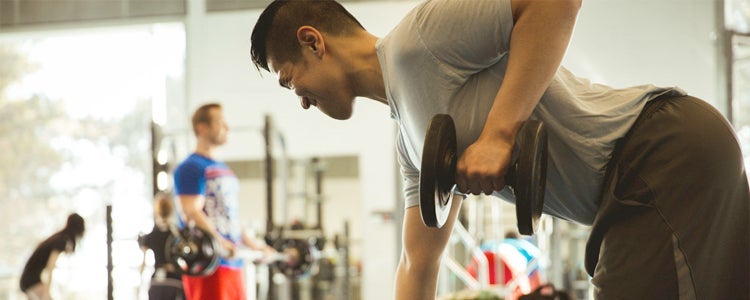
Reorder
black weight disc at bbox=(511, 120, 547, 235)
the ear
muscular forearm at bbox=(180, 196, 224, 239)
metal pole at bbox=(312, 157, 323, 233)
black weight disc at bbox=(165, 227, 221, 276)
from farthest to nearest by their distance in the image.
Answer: metal pole at bbox=(312, 157, 323, 233)
muscular forearm at bbox=(180, 196, 224, 239)
black weight disc at bbox=(165, 227, 221, 276)
the ear
black weight disc at bbox=(511, 120, 547, 235)

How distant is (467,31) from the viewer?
1.05 m

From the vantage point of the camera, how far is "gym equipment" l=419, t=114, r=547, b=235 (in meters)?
0.97

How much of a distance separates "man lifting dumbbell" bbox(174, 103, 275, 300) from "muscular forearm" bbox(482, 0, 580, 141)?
301cm

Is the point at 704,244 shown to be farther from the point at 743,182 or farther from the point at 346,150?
the point at 346,150

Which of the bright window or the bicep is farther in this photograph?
the bright window

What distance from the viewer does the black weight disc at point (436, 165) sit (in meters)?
1.01

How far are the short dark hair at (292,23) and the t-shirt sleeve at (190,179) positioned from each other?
275 cm

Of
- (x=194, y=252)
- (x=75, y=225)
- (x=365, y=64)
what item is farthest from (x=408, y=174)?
(x=75, y=225)

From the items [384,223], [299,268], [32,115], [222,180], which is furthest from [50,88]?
[222,180]

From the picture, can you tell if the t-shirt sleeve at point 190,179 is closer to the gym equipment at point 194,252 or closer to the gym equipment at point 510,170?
the gym equipment at point 194,252

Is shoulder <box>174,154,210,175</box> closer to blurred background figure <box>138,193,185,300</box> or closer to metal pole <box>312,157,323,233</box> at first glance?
blurred background figure <box>138,193,185,300</box>

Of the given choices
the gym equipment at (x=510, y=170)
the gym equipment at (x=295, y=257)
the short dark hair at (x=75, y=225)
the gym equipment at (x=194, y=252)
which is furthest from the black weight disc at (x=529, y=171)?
the short dark hair at (x=75, y=225)

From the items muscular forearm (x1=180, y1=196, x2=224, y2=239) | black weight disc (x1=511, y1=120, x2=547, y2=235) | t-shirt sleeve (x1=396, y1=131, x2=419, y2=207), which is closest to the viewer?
black weight disc (x1=511, y1=120, x2=547, y2=235)

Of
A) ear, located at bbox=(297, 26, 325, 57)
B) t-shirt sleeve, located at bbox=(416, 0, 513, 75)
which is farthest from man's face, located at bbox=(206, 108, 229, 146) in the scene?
t-shirt sleeve, located at bbox=(416, 0, 513, 75)
